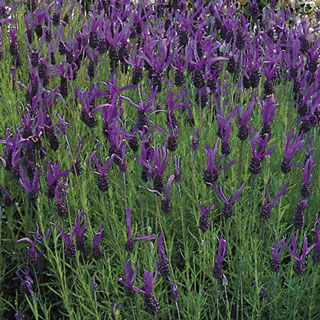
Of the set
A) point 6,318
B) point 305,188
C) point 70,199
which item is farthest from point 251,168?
point 6,318

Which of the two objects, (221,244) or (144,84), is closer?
(221,244)

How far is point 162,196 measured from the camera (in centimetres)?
138

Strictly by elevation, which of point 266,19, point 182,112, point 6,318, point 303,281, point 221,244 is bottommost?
point 6,318

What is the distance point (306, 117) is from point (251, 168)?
1.31ft

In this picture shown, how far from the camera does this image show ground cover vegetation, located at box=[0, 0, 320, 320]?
4.70ft

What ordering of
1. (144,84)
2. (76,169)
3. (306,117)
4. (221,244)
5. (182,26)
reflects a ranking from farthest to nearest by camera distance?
(144,84) → (182,26) → (306,117) → (76,169) → (221,244)

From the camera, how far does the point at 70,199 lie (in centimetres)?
183

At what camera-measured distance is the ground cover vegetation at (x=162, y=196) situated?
143cm

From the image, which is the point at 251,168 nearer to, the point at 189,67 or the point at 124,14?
the point at 189,67

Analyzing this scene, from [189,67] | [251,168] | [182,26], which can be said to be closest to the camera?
[251,168]

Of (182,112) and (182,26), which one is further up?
(182,26)

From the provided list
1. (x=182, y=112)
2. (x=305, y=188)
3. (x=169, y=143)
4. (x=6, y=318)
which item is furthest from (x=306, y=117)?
(x=6, y=318)

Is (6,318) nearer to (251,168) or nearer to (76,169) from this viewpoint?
(76,169)

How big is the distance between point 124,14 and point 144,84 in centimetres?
39
